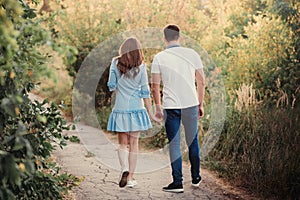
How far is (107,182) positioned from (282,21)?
5.02 m

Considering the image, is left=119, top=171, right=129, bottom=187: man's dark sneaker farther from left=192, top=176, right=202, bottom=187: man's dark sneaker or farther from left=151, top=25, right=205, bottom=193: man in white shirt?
left=192, top=176, right=202, bottom=187: man's dark sneaker

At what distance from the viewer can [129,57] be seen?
5605mm

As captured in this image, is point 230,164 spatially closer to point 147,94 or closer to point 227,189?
point 227,189

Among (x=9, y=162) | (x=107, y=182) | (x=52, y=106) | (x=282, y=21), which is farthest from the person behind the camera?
(x=282, y=21)

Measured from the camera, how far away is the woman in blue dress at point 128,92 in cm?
562

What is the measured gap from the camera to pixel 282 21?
30.5ft

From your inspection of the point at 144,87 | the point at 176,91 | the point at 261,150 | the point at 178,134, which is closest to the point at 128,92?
the point at 144,87

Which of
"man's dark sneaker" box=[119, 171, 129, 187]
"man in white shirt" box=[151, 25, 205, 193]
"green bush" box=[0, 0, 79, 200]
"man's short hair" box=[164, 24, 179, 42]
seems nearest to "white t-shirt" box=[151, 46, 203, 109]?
"man in white shirt" box=[151, 25, 205, 193]

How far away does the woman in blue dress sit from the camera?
5.62m

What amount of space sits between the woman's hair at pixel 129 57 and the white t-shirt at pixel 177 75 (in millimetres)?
210

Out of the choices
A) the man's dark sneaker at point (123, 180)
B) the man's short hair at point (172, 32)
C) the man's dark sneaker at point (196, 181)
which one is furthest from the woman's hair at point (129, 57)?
the man's dark sneaker at point (196, 181)

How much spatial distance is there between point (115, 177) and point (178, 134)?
119cm

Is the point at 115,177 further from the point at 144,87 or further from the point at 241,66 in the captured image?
the point at 241,66

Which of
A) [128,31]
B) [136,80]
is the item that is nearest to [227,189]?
[136,80]
